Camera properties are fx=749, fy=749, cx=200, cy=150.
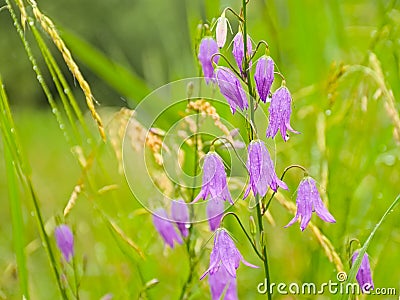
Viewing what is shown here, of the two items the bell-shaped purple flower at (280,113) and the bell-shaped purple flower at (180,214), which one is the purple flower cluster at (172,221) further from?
the bell-shaped purple flower at (280,113)

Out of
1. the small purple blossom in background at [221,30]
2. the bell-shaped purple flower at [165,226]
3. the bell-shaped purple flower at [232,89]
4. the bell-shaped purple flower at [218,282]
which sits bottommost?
the bell-shaped purple flower at [218,282]

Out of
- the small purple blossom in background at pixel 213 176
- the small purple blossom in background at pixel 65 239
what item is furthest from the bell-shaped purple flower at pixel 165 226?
the small purple blossom in background at pixel 213 176

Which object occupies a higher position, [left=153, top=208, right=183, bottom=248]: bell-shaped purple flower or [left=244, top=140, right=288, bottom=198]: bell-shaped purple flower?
[left=244, top=140, right=288, bottom=198]: bell-shaped purple flower

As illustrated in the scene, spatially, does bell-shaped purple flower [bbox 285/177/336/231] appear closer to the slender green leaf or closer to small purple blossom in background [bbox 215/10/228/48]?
small purple blossom in background [bbox 215/10/228/48]

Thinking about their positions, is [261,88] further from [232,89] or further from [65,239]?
[65,239]

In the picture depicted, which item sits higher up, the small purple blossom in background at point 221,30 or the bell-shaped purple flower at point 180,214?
the small purple blossom in background at point 221,30

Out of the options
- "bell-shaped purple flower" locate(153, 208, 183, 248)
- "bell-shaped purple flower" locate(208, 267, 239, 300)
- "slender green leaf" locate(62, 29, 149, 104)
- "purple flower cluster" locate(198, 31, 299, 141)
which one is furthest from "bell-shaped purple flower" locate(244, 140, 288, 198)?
"slender green leaf" locate(62, 29, 149, 104)

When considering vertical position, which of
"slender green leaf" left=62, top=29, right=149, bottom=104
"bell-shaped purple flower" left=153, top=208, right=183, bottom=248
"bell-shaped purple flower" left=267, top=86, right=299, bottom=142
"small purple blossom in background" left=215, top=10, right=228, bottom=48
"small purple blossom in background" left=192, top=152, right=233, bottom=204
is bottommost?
"bell-shaped purple flower" left=153, top=208, right=183, bottom=248

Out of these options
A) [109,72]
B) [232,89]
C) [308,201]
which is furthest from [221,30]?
[109,72]
